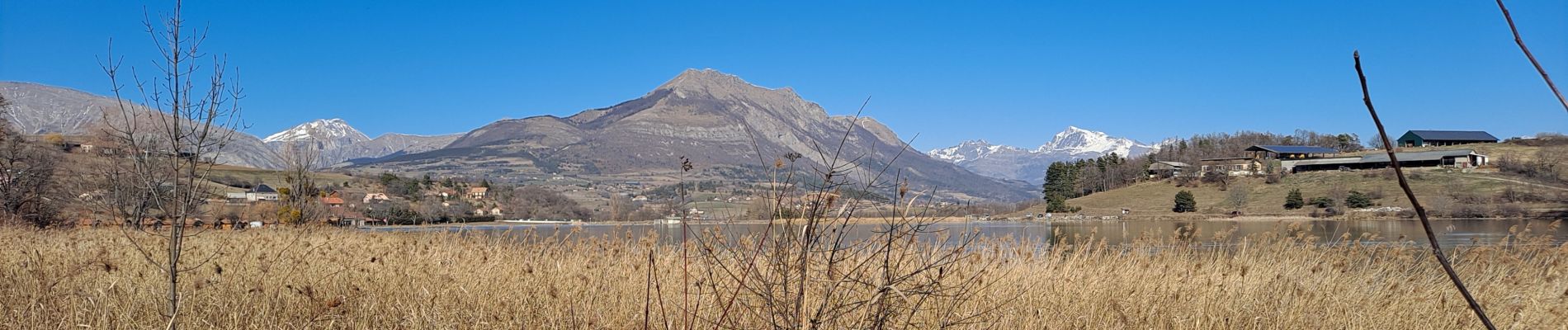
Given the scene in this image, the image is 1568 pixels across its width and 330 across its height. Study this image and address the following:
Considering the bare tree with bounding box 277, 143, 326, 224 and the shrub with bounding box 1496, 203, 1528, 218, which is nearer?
the bare tree with bounding box 277, 143, 326, 224

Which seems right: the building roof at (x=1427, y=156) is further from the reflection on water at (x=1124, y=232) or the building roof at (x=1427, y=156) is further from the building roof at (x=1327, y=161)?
the reflection on water at (x=1124, y=232)

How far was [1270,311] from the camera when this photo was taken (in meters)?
6.44

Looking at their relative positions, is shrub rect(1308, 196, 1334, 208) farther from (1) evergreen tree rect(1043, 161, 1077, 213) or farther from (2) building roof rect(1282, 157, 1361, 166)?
(1) evergreen tree rect(1043, 161, 1077, 213)

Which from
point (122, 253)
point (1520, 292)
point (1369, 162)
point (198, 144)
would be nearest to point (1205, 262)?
point (1520, 292)

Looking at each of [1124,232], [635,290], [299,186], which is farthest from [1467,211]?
[635,290]

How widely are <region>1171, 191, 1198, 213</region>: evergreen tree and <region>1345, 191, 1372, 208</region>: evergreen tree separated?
11.1m

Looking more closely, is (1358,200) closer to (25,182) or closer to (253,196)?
(253,196)

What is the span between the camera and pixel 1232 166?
103 meters

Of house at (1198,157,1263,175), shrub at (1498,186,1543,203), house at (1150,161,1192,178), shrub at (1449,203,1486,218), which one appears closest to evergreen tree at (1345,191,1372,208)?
shrub at (1449,203,1486,218)

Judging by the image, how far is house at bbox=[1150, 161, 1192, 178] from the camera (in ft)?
338

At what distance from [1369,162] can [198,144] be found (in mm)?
101724

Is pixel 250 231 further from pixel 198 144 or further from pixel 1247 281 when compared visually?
pixel 1247 281

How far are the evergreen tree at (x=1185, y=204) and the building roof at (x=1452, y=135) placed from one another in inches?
2370

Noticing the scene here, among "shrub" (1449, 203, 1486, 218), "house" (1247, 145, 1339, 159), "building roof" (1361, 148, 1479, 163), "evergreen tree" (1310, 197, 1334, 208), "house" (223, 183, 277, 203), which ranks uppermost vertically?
"house" (1247, 145, 1339, 159)
